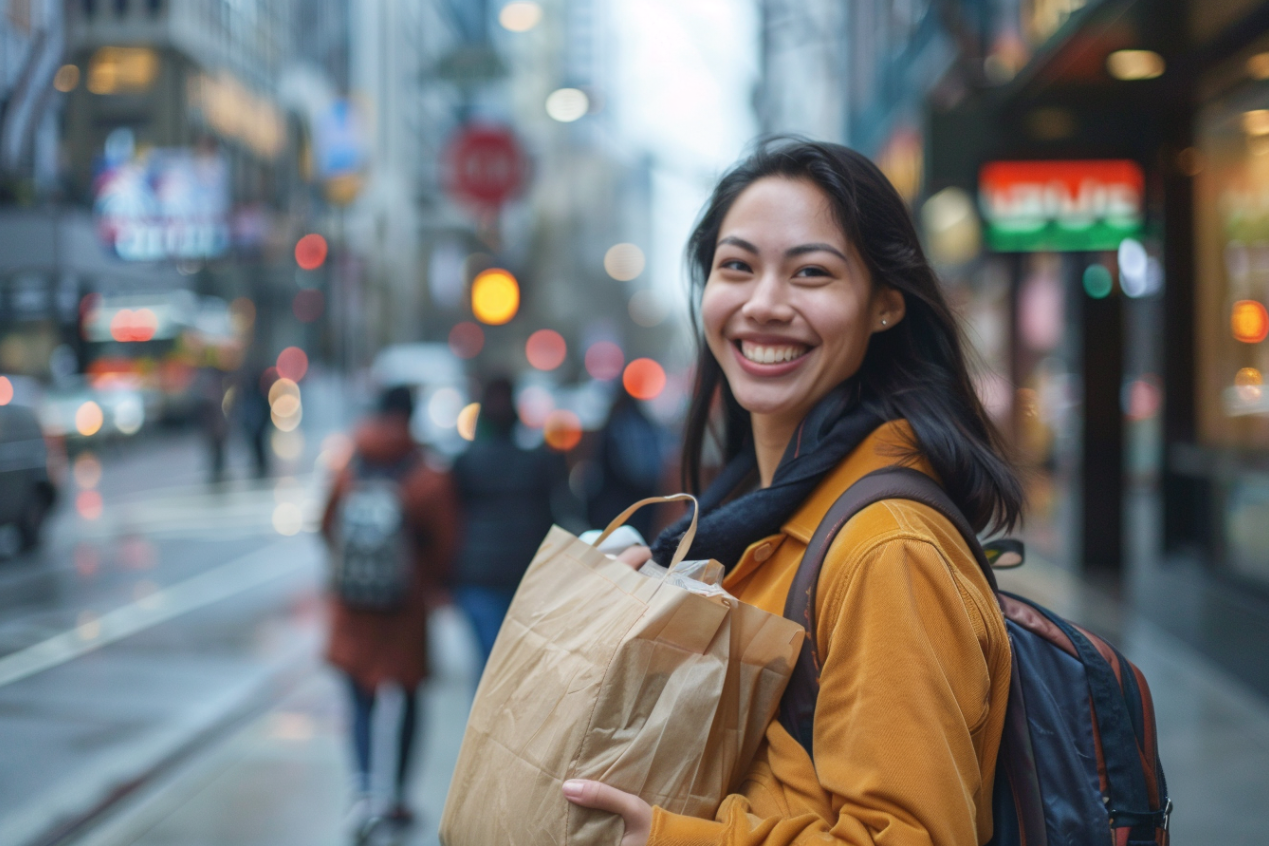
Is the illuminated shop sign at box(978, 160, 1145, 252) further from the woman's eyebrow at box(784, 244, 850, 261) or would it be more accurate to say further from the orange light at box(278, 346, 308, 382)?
the orange light at box(278, 346, 308, 382)

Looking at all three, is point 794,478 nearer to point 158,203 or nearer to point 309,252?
point 158,203

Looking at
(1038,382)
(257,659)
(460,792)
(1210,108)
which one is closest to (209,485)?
(257,659)

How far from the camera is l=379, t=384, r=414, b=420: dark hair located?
4758mm

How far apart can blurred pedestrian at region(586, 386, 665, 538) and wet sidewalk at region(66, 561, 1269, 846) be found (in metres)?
1.47

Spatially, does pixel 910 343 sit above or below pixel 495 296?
below

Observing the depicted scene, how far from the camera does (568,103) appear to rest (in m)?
13.2

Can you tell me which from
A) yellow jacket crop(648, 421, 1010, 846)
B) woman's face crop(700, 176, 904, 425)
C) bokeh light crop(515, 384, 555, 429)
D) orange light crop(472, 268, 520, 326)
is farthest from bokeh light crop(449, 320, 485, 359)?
yellow jacket crop(648, 421, 1010, 846)

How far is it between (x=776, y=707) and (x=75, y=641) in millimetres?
6523

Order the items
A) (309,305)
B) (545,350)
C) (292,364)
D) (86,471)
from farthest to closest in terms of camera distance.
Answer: (292,364) → (309,305) → (545,350) → (86,471)

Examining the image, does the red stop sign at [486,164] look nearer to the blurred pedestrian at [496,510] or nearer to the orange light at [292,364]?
the blurred pedestrian at [496,510]

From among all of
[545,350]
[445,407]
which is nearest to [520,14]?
[445,407]

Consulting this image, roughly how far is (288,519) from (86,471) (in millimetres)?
6585

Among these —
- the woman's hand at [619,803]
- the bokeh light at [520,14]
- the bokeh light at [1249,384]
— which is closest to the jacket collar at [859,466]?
the woman's hand at [619,803]

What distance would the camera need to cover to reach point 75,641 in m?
6.73
